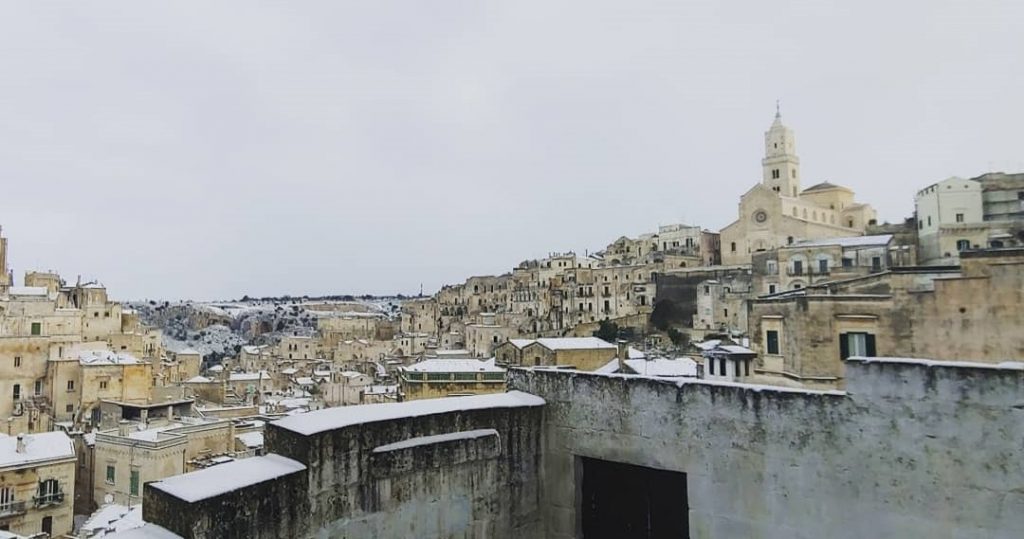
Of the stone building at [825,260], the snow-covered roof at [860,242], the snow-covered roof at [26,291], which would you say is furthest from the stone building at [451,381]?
the snow-covered roof at [26,291]

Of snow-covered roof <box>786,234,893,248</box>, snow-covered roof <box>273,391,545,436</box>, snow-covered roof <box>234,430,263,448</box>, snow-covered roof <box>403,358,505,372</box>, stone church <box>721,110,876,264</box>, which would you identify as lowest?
snow-covered roof <box>234,430,263,448</box>

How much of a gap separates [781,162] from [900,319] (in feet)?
224

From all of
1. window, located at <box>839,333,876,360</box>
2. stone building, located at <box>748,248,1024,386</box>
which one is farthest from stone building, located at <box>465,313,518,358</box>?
window, located at <box>839,333,876,360</box>

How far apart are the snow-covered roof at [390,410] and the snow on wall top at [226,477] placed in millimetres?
236

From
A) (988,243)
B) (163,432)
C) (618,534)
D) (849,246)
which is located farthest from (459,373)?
(988,243)

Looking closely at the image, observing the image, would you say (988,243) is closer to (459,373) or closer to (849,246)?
(849,246)

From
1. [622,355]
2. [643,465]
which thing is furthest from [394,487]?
[622,355]

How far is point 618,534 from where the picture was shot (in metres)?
5.55

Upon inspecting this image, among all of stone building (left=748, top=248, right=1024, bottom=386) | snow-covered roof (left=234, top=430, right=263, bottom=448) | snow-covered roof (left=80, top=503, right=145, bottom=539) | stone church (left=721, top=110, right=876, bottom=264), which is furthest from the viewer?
stone church (left=721, top=110, right=876, bottom=264)

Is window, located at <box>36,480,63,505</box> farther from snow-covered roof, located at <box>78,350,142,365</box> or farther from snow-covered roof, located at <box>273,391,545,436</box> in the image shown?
snow-covered roof, located at <box>273,391,545,436</box>

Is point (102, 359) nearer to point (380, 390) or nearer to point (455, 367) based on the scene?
point (380, 390)

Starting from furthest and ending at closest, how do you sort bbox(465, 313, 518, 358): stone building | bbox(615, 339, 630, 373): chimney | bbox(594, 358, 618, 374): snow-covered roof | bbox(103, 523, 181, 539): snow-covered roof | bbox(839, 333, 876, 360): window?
bbox(465, 313, 518, 358): stone building → bbox(615, 339, 630, 373): chimney → bbox(594, 358, 618, 374): snow-covered roof → bbox(839, 333, 876, 360): window → bbox(103, 523, 181, 539): snow-covered roof

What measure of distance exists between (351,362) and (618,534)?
69976mm

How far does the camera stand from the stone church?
63.9 metres
